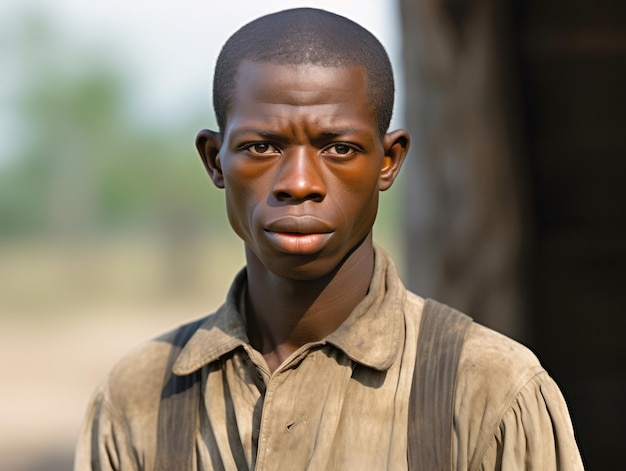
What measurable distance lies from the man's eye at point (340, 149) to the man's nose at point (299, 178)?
0.03 meters

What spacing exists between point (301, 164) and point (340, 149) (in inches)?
3.4

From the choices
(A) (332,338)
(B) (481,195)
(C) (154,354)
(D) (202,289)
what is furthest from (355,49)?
(D) (202,289)

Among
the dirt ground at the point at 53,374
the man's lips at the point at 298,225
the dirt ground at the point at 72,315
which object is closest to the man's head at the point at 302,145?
the man's lips at the point at 298,225

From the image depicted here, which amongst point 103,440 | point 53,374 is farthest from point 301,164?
point 53,374

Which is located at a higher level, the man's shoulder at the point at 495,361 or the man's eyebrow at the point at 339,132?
the man's eyebrow at the point at 339,132

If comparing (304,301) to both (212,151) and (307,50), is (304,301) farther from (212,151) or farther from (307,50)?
(307,50)

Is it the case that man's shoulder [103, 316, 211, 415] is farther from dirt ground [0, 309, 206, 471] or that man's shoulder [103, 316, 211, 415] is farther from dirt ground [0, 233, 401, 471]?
dirt ground [0, 309, 206, 471]

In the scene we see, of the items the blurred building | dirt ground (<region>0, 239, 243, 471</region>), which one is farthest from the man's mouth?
dirt ground (<region>0, 239, 243, 471</region>)

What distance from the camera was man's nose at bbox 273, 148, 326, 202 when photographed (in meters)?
2.03

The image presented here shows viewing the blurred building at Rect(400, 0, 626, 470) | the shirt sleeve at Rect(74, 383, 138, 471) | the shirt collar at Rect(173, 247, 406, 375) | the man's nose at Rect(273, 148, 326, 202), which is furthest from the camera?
the blurred building at Rect(400, 0, 626, 470)

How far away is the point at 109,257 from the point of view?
2955cm

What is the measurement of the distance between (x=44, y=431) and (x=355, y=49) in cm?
835

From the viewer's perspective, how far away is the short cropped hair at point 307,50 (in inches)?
82.1

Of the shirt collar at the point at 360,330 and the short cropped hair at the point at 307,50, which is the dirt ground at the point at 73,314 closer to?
the shirt collar at the point at 360,330
